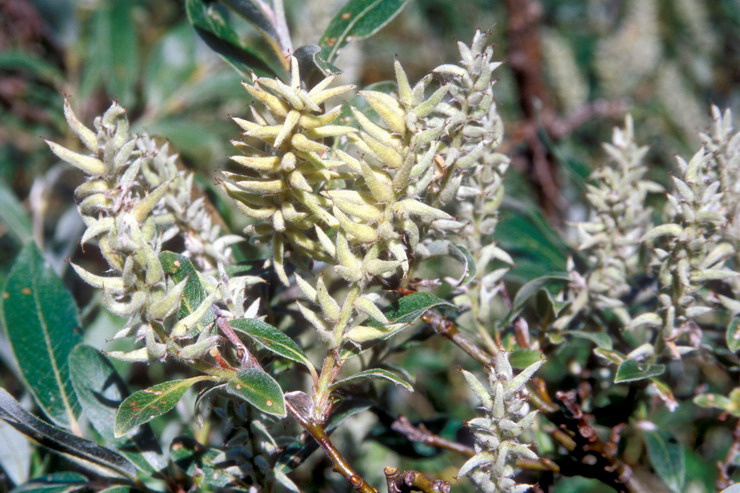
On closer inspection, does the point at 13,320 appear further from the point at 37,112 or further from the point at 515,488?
the point at 37,112

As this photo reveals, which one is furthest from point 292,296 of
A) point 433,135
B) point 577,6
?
point 577,6

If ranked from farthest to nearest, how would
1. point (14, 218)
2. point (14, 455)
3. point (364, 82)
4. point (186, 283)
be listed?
point (364, 82) → point (14, 218) → point (14, 455) → point (186, 283)

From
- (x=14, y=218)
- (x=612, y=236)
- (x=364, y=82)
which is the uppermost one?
(x=364, y=82)

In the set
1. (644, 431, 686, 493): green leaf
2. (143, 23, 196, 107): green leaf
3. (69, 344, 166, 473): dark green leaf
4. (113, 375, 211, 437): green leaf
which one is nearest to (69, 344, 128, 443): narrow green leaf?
(69, 344, 166, 473): dark green leaf

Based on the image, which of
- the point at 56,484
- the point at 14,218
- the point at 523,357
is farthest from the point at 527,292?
the point at 14,218

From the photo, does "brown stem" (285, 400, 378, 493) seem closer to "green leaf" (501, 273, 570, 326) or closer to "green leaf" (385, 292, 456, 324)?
"green leaf" (385, 292, 456, 324)

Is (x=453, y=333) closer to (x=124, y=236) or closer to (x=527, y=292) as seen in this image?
(x=527, y=292)
